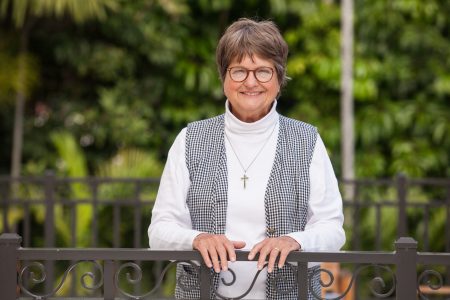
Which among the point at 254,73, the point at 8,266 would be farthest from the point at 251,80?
the point at 8,266

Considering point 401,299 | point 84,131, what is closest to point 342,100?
point 84,131

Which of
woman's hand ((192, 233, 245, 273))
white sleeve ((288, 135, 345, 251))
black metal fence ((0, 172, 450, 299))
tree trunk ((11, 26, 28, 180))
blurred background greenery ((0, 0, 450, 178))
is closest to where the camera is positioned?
→ woman's hand ((192, 233, 245, 273))

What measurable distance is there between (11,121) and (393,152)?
12.1 ft

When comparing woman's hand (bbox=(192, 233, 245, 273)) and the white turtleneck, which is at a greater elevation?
the white turtleneck

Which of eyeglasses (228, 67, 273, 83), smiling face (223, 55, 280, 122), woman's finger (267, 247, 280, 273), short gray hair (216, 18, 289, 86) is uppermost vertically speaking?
short gray hair (216, 18, 289, 86)

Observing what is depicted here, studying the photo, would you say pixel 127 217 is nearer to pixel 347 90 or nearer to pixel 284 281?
pixel 347 90

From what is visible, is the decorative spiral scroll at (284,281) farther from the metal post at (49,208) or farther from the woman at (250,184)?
the metal post at (49,208)

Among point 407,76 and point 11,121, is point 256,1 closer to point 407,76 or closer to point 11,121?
point 407,76

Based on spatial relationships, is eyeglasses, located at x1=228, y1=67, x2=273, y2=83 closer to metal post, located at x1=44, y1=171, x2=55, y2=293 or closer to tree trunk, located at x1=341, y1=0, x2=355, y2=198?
metal post, located at x1=44, y1=171, x2=55, y2=293

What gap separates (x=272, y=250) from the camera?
9.04ft

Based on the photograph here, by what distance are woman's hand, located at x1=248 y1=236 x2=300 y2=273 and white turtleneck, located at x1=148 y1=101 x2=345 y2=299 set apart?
0.06m

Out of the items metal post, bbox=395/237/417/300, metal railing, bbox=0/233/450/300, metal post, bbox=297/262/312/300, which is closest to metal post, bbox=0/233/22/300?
metal railing, bbox=0/233/450/300

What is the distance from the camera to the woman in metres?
2.82

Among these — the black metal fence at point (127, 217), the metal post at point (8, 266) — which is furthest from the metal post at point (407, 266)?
the black metal fence at point (127, 217)
